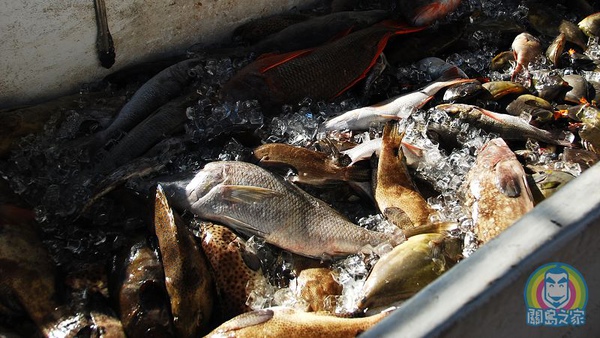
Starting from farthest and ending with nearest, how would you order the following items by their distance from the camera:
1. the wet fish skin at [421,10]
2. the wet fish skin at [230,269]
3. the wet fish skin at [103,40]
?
1. the wet fish skin at [421,10]
2. the wet fish skin at [103,40]
3. the wet fish skin at [230,269]

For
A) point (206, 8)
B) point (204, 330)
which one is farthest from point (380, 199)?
point (206, 8)

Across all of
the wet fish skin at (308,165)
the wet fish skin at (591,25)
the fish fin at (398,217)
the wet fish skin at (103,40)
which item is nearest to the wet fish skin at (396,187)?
the fish fin at (398,217)

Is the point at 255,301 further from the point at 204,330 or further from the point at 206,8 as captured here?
the point at 206,8

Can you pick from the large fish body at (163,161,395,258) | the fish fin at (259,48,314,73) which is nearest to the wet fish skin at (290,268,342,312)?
the large fish body at (163,161,395,258)

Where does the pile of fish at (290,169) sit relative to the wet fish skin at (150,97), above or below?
below

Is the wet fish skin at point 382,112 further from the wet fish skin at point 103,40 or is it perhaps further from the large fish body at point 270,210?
the wet fish skin at point 103,40

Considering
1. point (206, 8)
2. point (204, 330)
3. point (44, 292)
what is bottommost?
point (204, 330)
